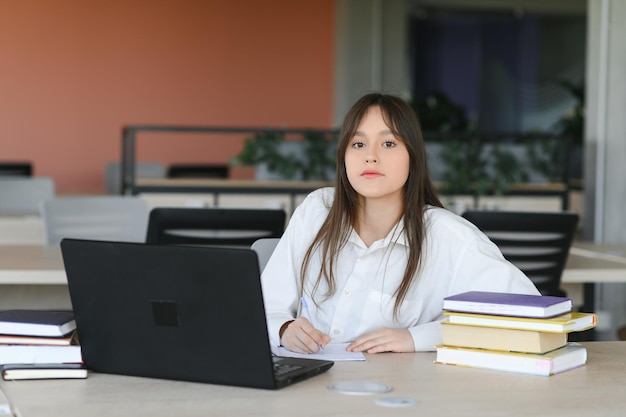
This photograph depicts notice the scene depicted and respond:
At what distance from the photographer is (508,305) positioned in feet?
5.99

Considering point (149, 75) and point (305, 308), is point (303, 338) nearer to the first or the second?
point (305, 308)

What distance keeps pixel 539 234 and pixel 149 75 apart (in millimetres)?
6147

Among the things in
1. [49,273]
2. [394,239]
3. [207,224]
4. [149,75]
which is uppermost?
[149,75]

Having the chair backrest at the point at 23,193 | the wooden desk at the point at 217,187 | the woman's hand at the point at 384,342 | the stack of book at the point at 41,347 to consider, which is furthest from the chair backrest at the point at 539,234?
the chair backrest at the point at 23,193

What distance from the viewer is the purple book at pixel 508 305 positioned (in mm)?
1813

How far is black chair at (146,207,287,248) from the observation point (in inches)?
142

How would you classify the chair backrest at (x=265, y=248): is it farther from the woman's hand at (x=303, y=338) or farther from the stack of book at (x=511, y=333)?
the stack of book at (x=511, y=333)

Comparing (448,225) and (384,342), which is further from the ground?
(448,225)

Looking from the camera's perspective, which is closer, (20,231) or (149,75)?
(20,231)

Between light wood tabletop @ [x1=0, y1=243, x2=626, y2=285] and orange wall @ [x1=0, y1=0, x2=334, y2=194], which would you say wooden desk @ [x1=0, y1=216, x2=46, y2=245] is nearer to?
light wood tabletop @ [x1=0, y1=243, x2=626, y2=285]

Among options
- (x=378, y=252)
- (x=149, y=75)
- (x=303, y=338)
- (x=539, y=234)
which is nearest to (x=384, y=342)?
(x=303, y=338)

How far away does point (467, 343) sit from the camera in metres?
1.88

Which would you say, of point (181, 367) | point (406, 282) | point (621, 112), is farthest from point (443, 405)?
point (621, 112)

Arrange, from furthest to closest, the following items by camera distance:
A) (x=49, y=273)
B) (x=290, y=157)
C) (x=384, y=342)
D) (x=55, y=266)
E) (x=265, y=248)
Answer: (x=290, y=157), (x=55, y=266), (x=49, y=273), (x=265, y=248), (x=384, y=342)
